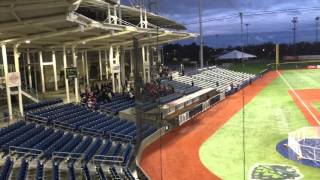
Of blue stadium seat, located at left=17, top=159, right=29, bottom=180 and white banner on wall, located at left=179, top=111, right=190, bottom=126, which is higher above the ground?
blue stadium seat, located at left=17, top=159, right=29, bottom=180

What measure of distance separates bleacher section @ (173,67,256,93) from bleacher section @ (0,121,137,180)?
24442 millimetres

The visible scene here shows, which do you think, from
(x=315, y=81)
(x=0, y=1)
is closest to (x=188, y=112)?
(x=0, y=1)

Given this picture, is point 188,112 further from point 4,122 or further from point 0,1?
point 0,1

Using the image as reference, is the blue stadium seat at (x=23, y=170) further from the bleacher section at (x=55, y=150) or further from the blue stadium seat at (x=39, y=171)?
the blue stadium seat at (x=39, y=171)

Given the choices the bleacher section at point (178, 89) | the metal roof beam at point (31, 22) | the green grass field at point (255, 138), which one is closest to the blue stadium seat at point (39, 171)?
the metal roof beam at point (31, 22)

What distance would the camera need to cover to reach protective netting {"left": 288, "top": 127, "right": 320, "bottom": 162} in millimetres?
18634

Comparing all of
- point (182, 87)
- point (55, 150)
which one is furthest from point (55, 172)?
point (182, 87)

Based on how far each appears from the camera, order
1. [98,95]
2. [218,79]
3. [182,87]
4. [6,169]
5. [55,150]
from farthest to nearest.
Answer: [218,79] < [182,87] < [98,95] < [55,150] < [6,169]

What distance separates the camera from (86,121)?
21.2m

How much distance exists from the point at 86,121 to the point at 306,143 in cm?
1128

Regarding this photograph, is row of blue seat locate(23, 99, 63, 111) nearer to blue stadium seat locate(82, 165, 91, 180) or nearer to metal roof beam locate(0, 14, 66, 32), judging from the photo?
metal roof beam locate(0, 14, 66, 32)

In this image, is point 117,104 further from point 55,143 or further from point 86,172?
point 86,172

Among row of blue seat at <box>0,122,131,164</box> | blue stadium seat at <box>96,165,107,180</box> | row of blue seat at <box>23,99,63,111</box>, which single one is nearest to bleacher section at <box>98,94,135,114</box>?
row of blue seat at <box>23,99,63,111</box>

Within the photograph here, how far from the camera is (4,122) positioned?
18.8m
